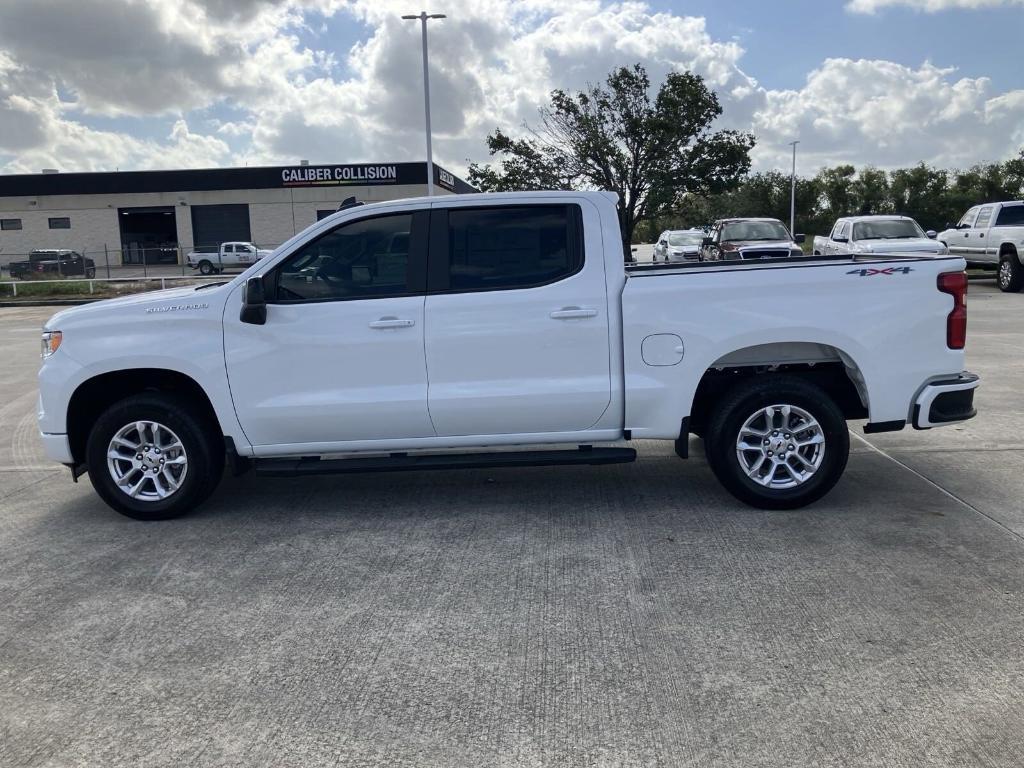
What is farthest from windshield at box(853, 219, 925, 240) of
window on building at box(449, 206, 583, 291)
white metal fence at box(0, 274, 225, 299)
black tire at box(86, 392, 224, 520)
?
white metal fence at box(0, 274, 225, 299)

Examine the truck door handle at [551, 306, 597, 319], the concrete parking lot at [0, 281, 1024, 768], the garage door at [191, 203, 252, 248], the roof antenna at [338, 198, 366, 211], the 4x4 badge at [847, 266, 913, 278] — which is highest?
the garage door at [191, 203, 252, 248]

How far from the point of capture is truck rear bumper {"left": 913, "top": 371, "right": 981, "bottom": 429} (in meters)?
5.78

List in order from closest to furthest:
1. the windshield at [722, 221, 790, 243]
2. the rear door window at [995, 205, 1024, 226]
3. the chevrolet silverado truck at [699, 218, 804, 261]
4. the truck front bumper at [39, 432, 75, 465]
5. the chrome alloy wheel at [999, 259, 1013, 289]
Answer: the truck front bumper at [39, 432, 75, 465] → the chevrolet silverado truck at [699, 218, 804, 261] → the chrome alloy wheel at [999, 259, 1013, 289] → the rear door window at [995, 205, 1024, 226] → the windshield at [722, 221, 790, 243]

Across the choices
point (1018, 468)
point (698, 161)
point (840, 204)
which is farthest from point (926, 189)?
point (1018, 468)

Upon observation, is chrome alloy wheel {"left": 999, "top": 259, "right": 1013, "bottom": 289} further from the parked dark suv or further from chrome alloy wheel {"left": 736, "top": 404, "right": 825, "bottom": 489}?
the parked dark suv

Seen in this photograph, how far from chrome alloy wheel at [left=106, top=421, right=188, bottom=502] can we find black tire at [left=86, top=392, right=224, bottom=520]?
0.09 ft

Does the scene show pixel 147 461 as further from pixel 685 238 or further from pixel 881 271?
pixel 685 238

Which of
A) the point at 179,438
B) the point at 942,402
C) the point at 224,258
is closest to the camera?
the point at 942,402

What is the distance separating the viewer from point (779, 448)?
587cm

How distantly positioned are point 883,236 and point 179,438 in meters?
Result: 18.4

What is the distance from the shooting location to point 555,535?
5559 millimetres

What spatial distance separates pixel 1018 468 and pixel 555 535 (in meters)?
3.61

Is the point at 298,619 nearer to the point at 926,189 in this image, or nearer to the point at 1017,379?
the point at 1017,379

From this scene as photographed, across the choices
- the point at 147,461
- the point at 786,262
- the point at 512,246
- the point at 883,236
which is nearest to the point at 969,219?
the point at 883,236
